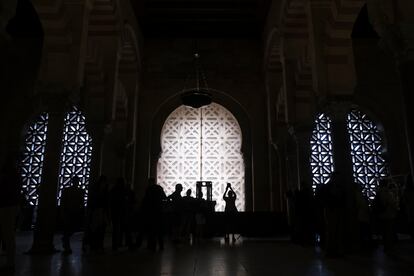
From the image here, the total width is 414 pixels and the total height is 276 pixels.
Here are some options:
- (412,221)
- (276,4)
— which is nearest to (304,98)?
(276,4)

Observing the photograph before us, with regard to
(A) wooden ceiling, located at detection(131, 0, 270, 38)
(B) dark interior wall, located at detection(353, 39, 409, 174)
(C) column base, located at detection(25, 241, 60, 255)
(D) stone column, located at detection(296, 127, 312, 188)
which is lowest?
(C) column base, located at detection(25, 241, 60, 255)

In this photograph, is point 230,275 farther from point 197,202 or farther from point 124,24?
point 124,24

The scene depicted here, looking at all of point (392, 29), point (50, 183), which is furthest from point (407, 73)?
point (50, 183)

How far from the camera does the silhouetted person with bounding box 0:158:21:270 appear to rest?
3.91m

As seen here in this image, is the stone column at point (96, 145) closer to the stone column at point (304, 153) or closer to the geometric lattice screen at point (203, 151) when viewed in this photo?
the geometric lattice screen at point (203, 151)

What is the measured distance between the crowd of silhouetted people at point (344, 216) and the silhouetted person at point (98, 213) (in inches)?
128

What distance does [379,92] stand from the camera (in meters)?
13.2

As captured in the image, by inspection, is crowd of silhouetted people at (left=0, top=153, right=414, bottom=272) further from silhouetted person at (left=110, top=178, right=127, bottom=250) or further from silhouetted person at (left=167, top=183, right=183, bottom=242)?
silhouetted person at (left=167, top=183, right=183, bottom=242)

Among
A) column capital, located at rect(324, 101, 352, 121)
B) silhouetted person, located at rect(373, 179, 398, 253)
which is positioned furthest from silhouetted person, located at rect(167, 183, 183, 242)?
silhouetted person, located at rect(373, 179, 398, 253)

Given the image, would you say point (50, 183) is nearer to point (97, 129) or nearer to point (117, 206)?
point (117, 206)

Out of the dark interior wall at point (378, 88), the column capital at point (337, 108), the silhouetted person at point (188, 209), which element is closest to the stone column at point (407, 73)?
the column capital at point (337, 108)

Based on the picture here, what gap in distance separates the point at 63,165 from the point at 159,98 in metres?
3.84

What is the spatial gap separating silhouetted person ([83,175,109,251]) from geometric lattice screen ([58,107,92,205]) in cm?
688

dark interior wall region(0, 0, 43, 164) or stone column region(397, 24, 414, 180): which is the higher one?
dark interior wall region(0, 0, 43, 164)
